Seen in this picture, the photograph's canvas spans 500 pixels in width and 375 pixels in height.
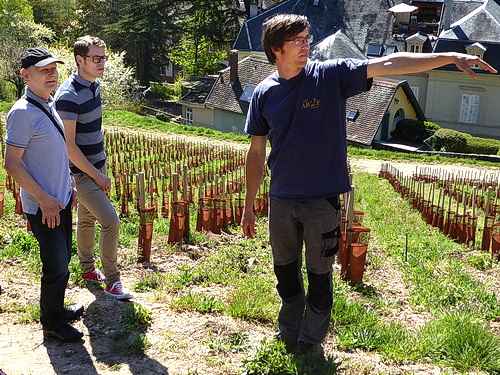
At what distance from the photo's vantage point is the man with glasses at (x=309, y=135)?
11.5 ft

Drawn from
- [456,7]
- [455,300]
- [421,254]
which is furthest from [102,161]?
[456,7]

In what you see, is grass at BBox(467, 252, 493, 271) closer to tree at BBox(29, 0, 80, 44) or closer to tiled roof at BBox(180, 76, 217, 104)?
tiled roof at BBox(180, 76, 217, 104)

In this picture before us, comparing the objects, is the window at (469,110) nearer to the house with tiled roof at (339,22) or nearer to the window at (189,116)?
the house with tiled roof at (339,22)

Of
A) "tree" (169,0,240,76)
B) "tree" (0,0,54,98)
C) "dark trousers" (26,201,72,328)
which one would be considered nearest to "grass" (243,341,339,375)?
"dark trousers" (26,201,72,328)

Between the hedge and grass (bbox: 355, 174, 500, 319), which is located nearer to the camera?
grass (bbox: 355, 174, 500, 319)

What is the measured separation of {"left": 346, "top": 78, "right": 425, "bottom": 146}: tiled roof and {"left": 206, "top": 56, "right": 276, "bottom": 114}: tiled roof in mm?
5962

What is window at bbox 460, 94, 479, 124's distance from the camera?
3581 centimetres

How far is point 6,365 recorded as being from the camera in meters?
3.83

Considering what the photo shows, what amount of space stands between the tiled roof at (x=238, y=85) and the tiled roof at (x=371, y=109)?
19.6 ft

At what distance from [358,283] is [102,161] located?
2.46m

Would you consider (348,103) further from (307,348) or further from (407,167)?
(307,348)

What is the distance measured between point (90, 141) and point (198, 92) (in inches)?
1438

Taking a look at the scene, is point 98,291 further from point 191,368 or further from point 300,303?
point 300,303

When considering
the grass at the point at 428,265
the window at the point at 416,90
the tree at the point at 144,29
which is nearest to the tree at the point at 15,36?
the tree at the point at 144,29
